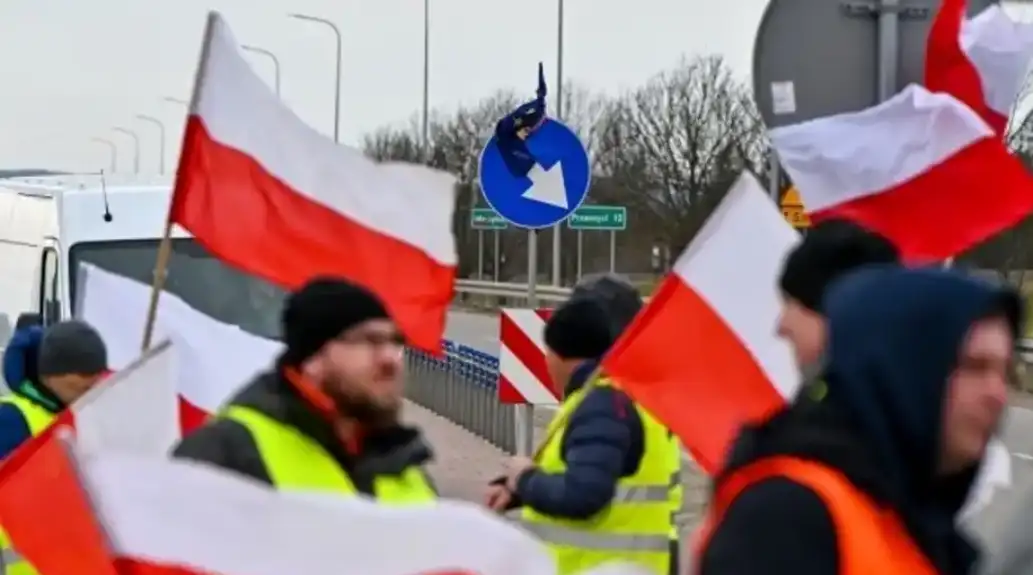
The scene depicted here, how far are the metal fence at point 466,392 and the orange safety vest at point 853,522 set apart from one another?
1252 centimetres

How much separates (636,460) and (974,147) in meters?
1.85

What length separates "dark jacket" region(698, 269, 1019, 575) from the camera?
8.19ft

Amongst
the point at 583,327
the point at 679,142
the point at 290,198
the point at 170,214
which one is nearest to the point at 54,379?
the point at 170,214

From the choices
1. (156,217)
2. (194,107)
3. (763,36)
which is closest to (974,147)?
(763,36)

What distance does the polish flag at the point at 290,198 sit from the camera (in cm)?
581

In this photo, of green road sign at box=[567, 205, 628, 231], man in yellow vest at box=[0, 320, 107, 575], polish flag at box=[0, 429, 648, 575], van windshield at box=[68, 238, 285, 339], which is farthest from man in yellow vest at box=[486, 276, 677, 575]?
green road sign at box=[567, 205, 628, 231]

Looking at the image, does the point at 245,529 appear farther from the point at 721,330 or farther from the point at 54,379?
the point at 54,379

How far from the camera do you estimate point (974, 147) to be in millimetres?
6453

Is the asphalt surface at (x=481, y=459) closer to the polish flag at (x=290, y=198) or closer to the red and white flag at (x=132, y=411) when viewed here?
the polish flag at (x=290, y=198)

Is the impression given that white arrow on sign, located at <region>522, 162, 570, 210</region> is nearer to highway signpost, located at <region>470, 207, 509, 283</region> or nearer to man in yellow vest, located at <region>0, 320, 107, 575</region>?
man in yellow vest, located at <region>0, 320, 107, 575</region>

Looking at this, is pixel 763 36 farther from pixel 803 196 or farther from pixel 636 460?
pixel 636 460

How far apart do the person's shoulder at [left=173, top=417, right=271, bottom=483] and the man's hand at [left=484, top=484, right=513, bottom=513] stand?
1.72 meters

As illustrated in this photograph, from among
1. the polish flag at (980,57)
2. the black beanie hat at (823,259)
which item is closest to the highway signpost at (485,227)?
the polish flag at (980,57)

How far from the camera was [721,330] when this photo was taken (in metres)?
5.03
